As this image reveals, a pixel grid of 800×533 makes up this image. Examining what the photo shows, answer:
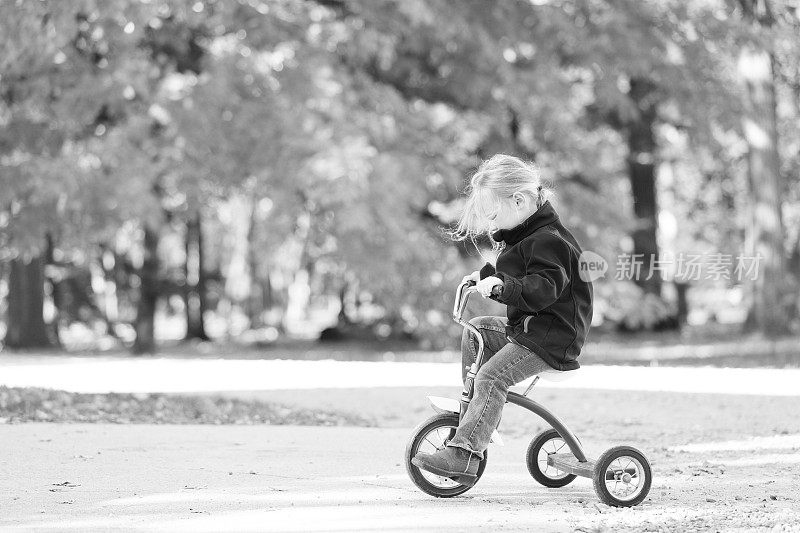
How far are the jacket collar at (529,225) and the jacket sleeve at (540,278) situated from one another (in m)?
0.12

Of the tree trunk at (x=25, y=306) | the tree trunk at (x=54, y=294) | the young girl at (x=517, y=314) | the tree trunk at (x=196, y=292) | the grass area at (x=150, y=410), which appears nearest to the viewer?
the young girl at (x=517, y=314)

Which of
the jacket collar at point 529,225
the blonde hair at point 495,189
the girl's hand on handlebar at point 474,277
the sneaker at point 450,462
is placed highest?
the blonde hair at point 495,189

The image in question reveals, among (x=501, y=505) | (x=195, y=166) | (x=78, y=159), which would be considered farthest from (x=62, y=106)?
(x=501, y=505)

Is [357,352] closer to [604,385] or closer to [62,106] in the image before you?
[62,106]

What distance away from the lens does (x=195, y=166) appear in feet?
59.4

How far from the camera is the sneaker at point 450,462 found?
5543 millimetres

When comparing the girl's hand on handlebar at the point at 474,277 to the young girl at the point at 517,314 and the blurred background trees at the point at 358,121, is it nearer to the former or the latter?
the young girl at the point at 517,314

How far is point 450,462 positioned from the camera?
5555 mm

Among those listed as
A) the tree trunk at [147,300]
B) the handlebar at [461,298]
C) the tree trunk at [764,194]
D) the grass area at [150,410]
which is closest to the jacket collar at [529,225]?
the handlebar at [461,298]

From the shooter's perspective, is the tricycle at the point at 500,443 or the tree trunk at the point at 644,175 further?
the tree trunk at the point at 644,175

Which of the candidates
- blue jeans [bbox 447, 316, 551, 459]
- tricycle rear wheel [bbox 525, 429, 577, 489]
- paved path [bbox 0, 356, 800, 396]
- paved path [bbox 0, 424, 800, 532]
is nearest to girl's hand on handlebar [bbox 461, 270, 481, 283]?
blue jeans [bbox 447, 316, 551, 459]

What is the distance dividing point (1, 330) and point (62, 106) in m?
19.8

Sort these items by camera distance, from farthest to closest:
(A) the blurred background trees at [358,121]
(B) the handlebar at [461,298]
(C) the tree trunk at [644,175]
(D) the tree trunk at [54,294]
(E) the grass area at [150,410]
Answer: (D) the tree trunk at [54,294], (C) the tree trunk at [644,175], (A) the blurred background trees at [358,121], (E) the grass area at [150,410], (B) the handlebar at [461,298]

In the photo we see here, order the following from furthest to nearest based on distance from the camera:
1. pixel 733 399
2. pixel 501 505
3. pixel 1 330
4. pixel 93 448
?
pixel 1 330 < pixel 733 399 < pixel 93 448 < pixel 501 505
